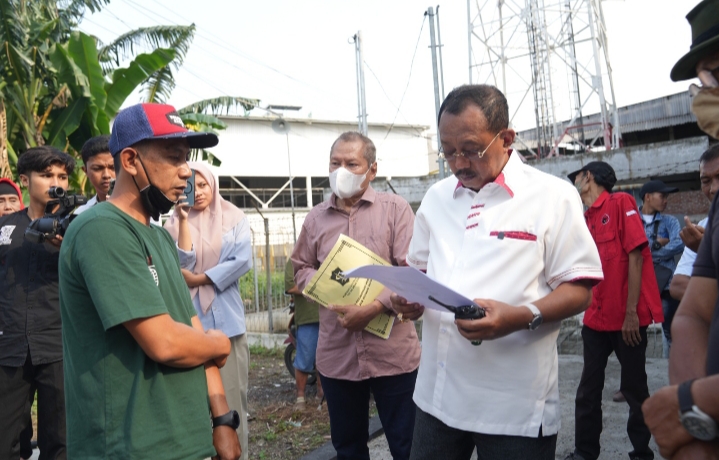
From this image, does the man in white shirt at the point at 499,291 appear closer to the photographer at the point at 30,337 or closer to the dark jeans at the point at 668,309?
the photographer at the point at 30,337

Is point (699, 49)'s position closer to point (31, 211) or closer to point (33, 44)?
point (31, 211)

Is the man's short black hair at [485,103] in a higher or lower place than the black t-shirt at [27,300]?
higher

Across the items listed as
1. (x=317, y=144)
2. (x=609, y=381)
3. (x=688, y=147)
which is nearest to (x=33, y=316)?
(x=609, y=381)

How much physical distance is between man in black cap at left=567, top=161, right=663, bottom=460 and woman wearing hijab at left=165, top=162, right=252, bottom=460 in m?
2.46

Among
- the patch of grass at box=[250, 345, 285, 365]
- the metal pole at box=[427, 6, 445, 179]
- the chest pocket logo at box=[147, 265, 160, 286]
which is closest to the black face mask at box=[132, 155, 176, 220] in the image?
the chest pocket logo at box=[147, 265, 160, 286]

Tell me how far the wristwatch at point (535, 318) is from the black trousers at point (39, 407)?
2.97m

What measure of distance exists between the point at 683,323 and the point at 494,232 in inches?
28.6

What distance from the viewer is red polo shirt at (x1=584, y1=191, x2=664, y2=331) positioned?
171 inches

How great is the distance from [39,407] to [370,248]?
7.58ft

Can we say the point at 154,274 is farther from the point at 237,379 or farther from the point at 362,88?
the point at 362,88

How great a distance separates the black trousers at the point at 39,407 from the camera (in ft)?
12.0

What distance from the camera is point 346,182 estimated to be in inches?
139

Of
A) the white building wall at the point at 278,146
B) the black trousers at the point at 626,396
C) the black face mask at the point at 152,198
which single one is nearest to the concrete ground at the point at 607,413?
the black trousers at the point at 626,396

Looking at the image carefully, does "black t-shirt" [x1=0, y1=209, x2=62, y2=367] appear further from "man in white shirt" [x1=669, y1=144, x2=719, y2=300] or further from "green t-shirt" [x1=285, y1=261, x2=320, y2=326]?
"man in white shirt" [x1=669, y1=144, x2=719, y2=300]
